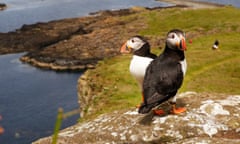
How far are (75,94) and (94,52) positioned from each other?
63.9ft

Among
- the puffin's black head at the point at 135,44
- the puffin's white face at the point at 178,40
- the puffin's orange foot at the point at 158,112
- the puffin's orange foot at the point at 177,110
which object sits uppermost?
the puffin's white face at the point at 178,40

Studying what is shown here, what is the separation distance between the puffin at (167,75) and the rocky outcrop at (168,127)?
0.46 m

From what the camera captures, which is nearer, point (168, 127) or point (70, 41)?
point (168, 127)

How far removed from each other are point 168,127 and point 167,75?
1307 mm

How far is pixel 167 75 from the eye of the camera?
9422 millimetres

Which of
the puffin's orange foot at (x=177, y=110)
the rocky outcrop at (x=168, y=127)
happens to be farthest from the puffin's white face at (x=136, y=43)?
the puffin's orange foot at (x=177, y=110)

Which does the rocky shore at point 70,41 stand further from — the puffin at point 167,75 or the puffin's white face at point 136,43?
the puffin at point 167,75

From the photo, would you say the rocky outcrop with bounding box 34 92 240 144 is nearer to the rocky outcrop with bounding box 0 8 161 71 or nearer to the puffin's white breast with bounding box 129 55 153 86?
the puffin's white breast with bounding box 129 55 153 86

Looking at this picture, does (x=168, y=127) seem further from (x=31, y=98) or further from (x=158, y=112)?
(x=31, y=98)

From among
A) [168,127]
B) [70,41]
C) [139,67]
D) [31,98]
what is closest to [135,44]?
[139,67]

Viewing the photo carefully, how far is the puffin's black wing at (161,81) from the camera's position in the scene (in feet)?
29.7

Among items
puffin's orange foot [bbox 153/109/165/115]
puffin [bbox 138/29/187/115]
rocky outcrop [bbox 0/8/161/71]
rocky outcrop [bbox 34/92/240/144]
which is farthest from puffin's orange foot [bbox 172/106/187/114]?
rocky outcrop [bbox 0/8/161/71]

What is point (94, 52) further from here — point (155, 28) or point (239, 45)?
point (239, 45)

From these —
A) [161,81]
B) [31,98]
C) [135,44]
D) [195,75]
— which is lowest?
[31,98]
